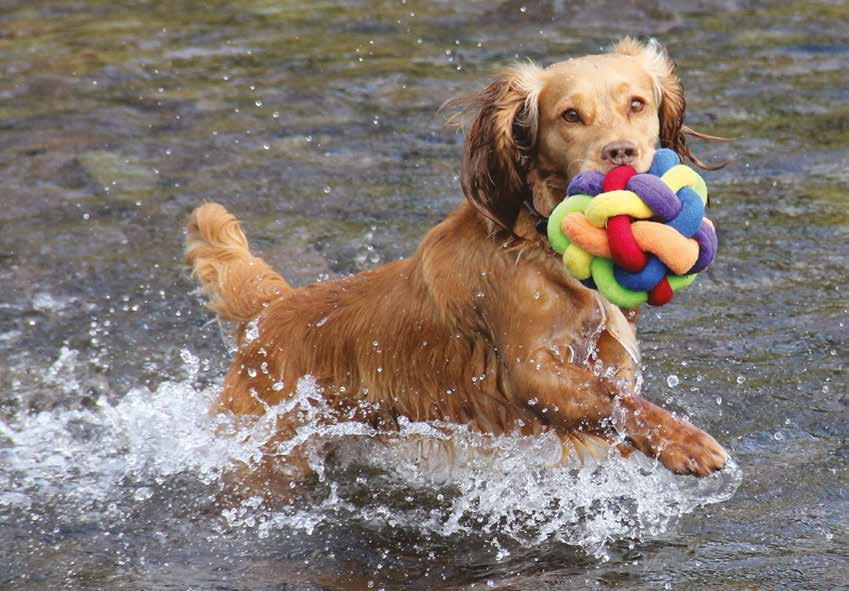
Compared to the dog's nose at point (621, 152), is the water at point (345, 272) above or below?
below

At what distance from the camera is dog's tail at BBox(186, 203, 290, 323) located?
568 centimetres

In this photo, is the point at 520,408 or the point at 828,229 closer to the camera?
the point at 520,408

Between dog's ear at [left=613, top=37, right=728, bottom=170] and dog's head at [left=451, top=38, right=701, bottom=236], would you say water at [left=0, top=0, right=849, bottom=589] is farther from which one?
dog's ear at [left=613, top=37, right=728, bottom=170]

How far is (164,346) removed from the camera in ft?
22.1

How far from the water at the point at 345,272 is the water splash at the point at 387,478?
1 cm

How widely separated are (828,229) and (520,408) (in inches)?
121

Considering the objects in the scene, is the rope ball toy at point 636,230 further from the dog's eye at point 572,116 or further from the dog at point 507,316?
the dog's eye at point 572,116

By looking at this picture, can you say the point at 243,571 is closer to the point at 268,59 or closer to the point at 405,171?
the point at 405,171

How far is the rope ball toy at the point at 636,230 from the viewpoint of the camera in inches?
163

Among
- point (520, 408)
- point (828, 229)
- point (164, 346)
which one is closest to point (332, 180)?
point (164, 346)

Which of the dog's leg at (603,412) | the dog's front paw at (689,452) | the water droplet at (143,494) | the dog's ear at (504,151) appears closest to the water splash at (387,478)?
the water droplet at (143,494)

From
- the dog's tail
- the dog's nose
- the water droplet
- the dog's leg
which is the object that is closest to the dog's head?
the dog's nose

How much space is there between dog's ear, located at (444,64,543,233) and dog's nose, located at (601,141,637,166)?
1.45 feet

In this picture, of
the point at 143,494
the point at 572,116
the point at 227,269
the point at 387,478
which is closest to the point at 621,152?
the point at 572,116
